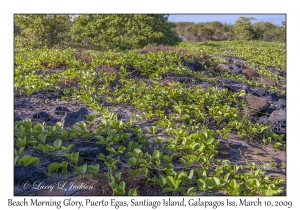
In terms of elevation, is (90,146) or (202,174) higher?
(90,146)

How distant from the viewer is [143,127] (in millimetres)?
3785

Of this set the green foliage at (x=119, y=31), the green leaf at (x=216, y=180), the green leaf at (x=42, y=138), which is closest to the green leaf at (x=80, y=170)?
the green leaf at (x=42, y=138)

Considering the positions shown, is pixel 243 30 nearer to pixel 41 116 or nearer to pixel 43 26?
pixel 43 26

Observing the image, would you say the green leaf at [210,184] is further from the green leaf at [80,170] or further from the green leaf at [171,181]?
the green leaf at [80,170]

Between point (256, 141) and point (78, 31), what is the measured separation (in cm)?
1233

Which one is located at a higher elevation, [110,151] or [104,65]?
[104,65]

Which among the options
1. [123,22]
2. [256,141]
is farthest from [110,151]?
[123,22]

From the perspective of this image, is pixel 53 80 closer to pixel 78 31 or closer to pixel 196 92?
pixel 196 92

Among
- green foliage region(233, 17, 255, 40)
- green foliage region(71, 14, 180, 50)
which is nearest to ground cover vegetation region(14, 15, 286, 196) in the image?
green foliage region(71, 14, 180, 50)

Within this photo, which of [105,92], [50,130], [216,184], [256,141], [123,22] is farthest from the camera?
[123,22]

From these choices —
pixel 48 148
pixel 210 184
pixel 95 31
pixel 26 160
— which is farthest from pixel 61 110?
pixel 95 31

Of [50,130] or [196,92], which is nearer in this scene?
[50,130]

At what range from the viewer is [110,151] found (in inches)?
113

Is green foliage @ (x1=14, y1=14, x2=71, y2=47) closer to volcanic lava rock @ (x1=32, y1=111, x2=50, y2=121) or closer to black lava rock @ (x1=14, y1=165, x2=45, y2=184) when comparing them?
volcanic lava rock @ (x1=32, y1=111, x2=50, y2=121)
